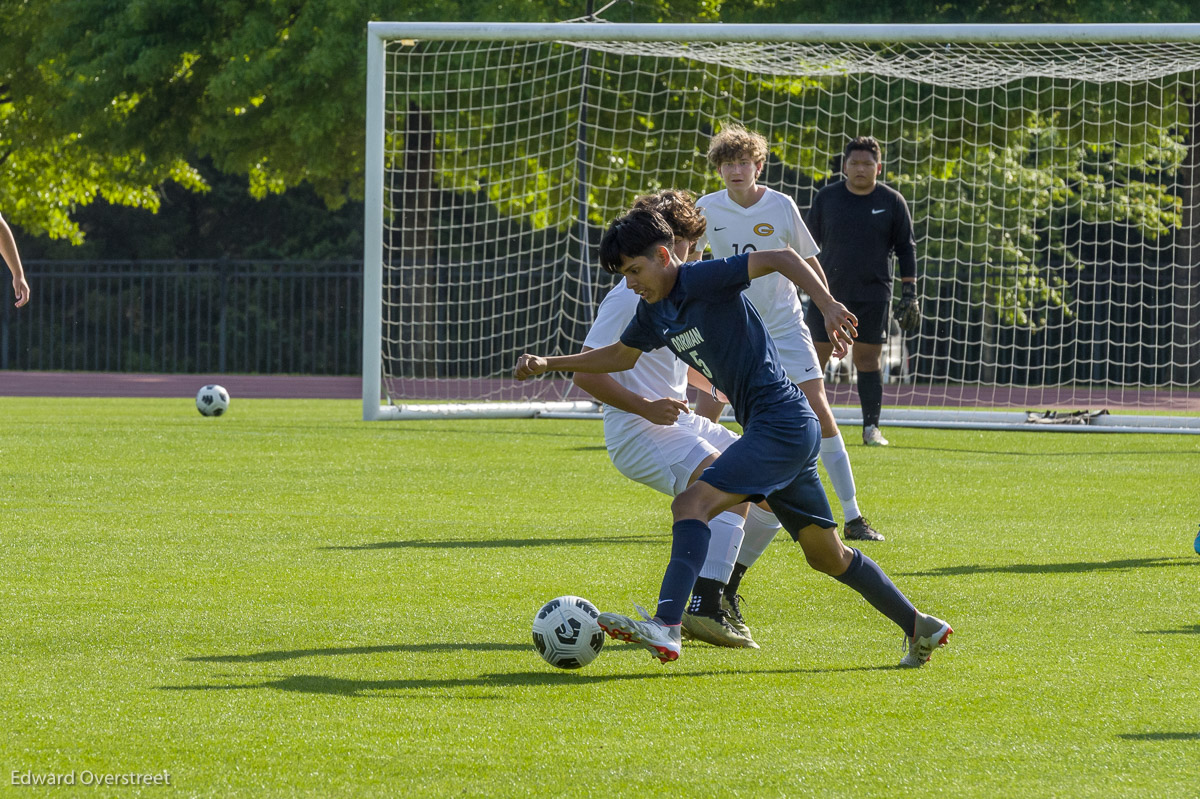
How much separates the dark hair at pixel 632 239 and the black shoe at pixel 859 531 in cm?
299

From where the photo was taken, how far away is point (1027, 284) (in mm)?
24281

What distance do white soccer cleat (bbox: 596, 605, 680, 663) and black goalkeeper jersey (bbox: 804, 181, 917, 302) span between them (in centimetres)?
600

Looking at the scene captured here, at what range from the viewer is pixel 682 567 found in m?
4.46

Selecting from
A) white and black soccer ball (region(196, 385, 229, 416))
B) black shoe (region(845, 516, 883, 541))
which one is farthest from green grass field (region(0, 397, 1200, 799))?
white and black soccer ball (region(196, 385, 229, 416))

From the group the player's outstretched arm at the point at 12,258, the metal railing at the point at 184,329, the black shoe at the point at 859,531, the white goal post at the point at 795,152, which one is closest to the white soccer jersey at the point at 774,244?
the black shoe at the point at 859,531

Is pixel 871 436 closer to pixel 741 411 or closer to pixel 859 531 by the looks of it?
pixel 859 531

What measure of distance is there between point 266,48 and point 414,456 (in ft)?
41.1

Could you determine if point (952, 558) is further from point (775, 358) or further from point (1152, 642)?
point (775, 358)

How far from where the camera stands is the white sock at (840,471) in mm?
6969

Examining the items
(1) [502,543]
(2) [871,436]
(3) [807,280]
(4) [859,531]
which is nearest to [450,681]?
(3) [807,280]

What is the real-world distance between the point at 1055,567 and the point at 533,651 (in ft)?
9.27

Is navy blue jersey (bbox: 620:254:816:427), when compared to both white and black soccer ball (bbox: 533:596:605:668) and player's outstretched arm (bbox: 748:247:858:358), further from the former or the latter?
white and black soccer ball (bbox: 533:596:605:668)

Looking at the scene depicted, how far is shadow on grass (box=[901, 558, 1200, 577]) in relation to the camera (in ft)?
20.8

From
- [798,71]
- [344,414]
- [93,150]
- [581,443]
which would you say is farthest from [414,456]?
[93,150]
